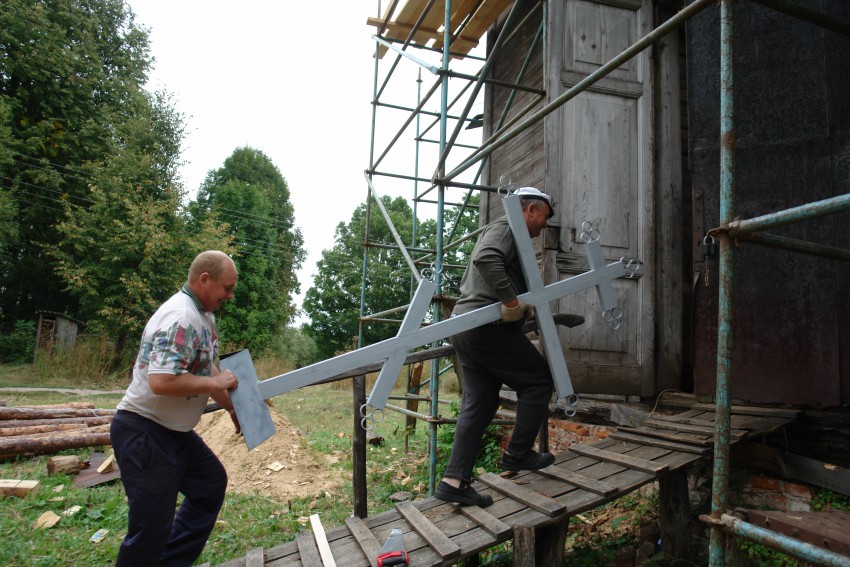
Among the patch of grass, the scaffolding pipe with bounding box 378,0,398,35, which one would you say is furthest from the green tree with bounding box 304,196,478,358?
the patch of grass

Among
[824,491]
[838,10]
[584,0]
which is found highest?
[584,0]

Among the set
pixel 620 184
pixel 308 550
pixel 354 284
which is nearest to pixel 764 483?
pixel 620 184

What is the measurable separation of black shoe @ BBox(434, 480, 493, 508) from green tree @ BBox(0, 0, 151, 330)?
2098cm

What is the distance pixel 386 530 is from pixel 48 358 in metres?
17.2

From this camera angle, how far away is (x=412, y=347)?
104 inches

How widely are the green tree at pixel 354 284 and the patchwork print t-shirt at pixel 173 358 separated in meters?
29.4

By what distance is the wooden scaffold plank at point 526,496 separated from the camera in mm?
2683

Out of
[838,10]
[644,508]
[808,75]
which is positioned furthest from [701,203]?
[644,508]

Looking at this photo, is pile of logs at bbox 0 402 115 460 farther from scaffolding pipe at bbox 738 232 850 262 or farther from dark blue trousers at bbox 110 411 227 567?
scaffolding pipe at bbox 738 232 850 262

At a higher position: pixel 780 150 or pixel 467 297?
pixel 780 150

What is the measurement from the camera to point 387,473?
612 cm

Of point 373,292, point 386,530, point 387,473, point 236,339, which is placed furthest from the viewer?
point 373,292

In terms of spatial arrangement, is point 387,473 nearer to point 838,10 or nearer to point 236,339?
point 838,10

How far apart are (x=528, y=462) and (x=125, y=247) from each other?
58.5 ft
